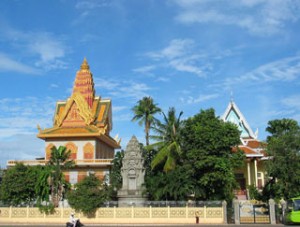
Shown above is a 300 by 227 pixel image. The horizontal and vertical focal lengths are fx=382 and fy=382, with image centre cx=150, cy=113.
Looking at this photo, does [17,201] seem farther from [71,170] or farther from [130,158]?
[71,170]

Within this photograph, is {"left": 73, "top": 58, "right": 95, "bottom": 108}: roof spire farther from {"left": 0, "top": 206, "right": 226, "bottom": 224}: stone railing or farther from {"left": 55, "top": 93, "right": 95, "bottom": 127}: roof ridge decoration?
{"left": 0, "top": 206, "right": 226, "bottom": 224}: stone railing

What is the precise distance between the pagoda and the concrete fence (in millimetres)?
13997

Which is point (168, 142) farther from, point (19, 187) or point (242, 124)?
point (242, 124)

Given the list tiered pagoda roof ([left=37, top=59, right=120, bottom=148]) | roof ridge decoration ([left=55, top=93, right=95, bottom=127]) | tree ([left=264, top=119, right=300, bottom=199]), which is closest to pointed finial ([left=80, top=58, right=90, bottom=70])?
tiered pagoda roof ([left=37, top=59, right=120, bottom=148])

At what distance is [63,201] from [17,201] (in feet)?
10.0

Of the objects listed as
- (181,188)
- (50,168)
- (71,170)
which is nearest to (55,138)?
(71,170)

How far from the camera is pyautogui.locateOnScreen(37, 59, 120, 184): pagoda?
39188 millimetres

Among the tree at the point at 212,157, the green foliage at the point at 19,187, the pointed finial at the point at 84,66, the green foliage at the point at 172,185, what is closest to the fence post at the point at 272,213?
the tree at the point at 212,157

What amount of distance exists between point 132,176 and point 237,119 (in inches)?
Answer: 809

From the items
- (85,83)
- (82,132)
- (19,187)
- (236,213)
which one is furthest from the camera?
(85,83)

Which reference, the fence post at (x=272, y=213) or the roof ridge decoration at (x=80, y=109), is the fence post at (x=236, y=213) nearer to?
the fence post at (x=272, y=213)

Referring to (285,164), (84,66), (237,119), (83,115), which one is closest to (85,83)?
(84,66)

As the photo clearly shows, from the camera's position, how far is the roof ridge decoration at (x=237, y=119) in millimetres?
43172

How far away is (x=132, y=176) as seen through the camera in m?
27.4
